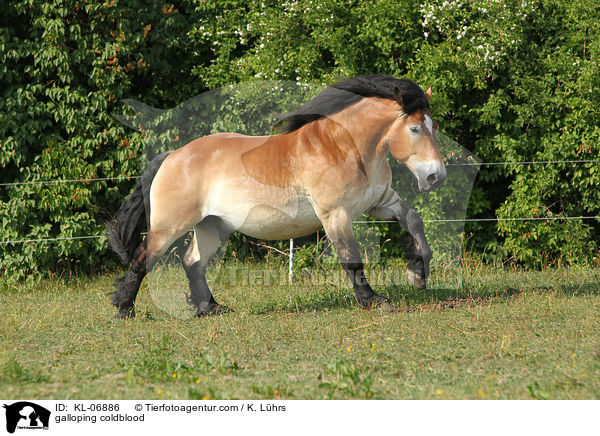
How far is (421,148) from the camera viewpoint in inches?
219

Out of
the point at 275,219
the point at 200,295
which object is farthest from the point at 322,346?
the point at 200,295

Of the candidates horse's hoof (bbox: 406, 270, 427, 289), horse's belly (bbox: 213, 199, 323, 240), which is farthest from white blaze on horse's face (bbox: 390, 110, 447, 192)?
horse's belly (bbox: 213, 199, 323, 240)

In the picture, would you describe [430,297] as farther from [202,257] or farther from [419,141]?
[202,257]

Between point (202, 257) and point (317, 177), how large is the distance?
1483 mm

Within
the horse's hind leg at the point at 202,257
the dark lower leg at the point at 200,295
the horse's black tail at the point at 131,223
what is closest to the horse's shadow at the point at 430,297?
the dark lower leg at the point at 200,295

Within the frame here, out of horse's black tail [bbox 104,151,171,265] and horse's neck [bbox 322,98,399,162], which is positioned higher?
horse's neck [bbox 322,98,399,162]

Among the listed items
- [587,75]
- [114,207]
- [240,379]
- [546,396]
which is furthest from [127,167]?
[546,396]

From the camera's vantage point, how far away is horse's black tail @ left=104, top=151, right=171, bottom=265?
6.21 metres

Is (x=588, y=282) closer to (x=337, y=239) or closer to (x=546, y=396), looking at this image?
(x=337, y=239)

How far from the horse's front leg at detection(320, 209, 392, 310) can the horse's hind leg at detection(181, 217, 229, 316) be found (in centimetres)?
117

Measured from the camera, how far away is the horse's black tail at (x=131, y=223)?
245 inches

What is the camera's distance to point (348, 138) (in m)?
5.69

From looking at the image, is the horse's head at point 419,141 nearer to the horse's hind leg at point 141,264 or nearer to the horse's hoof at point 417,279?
the horse's hoof at point 417,279

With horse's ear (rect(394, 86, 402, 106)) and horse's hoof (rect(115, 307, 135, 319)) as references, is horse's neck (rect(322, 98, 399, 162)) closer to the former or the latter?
horse's ear (rect(394, 86, 402, 106))
